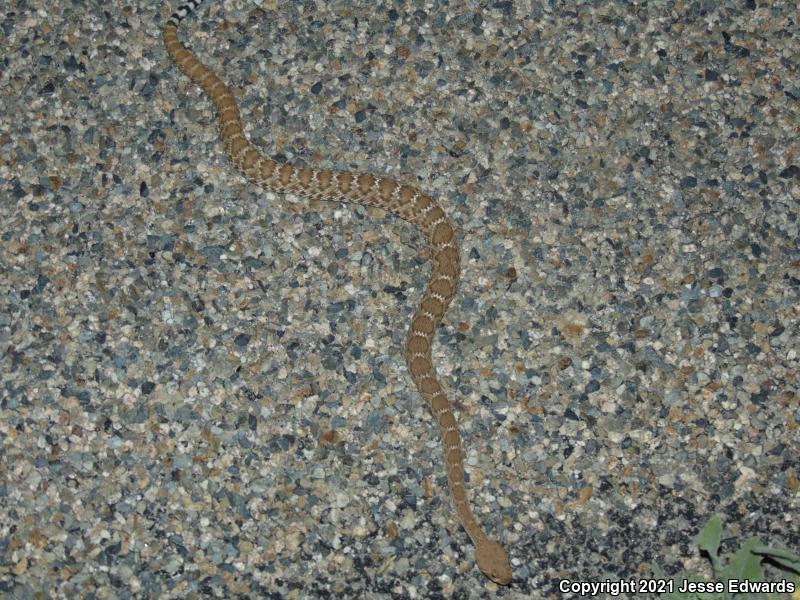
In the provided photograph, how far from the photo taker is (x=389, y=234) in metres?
7.54

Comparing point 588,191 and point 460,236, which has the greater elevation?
point 588,191

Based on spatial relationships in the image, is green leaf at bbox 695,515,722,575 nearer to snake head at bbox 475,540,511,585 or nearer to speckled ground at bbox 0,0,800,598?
speckled ground at bbox 0,0,800,598

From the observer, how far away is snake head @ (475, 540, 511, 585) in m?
5.97

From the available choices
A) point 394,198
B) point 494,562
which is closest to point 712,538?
point 494,562

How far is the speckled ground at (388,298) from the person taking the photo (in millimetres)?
6270

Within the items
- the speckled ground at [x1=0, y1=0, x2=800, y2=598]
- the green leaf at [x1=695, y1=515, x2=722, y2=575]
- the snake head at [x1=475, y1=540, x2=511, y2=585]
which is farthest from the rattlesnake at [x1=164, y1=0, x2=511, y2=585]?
the green leaf at [x1=695, y1=515, x2=722, y2=575]

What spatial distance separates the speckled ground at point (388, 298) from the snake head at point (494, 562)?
0.17m

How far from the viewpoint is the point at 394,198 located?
7457mm

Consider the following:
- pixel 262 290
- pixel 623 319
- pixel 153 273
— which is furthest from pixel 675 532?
pixel 153 273

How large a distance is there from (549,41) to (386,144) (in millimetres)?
1794

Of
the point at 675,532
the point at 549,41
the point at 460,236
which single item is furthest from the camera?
the point at 549,41

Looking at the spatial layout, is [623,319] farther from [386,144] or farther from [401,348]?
[386,144]

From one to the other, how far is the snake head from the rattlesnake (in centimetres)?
32

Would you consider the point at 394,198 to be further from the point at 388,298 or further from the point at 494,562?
the point at 494,562
